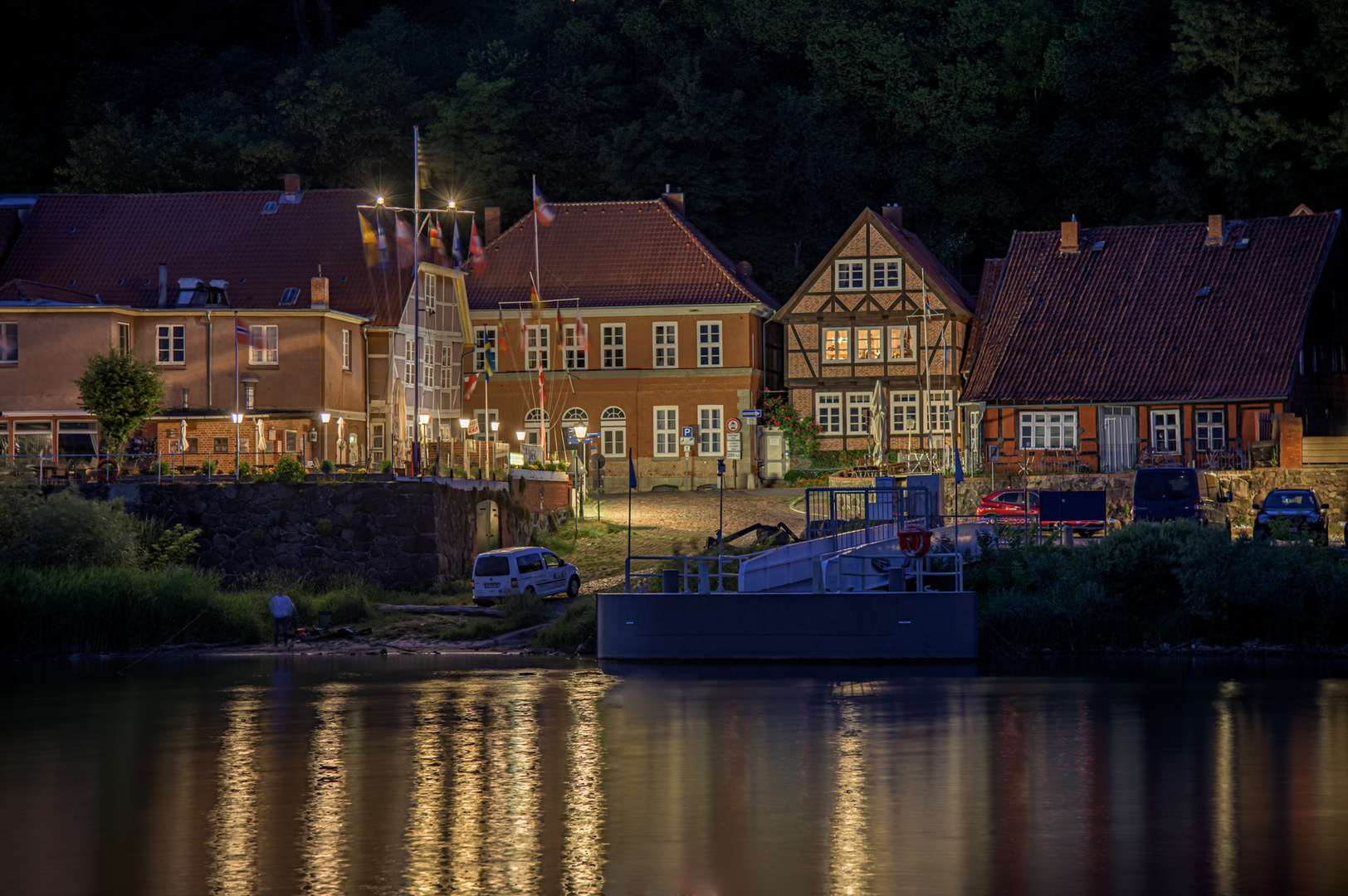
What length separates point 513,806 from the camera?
66.8 feet

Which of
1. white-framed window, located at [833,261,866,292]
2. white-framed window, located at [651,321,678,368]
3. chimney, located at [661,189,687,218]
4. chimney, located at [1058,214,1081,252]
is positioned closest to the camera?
chimney, located at [1058,214,1081,252]

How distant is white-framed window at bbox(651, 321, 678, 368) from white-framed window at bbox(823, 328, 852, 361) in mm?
5927

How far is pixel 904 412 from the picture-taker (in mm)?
67500

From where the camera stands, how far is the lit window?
69375mm

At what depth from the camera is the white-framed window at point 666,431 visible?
68.6m

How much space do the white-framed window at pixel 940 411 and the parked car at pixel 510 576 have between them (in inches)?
969

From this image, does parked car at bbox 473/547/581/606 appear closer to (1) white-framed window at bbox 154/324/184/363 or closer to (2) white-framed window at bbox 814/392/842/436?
(1) white-framed window at bbox 154/324/184/363

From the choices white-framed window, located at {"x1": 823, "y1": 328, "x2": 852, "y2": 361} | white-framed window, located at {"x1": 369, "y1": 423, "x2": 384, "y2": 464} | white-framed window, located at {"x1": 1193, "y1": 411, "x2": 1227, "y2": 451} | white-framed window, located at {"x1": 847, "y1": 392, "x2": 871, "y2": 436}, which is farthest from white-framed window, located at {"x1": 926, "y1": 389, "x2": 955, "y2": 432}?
white-framed window, located at {"x1": 369, "y1": 423, "x2": 384, "y2": 464}

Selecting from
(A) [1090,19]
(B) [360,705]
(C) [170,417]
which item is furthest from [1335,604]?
(A) [1090,19]

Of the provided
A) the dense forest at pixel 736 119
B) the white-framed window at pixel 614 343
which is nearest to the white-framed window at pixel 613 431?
the white-framed window at pixel 614 343

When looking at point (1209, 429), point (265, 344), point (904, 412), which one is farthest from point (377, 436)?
point (1209, 429)

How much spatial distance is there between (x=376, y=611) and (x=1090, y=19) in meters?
49.4

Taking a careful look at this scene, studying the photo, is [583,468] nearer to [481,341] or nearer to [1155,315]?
[481,341]

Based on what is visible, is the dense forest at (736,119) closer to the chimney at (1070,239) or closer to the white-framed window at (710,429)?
the chimney at (1070,239)
